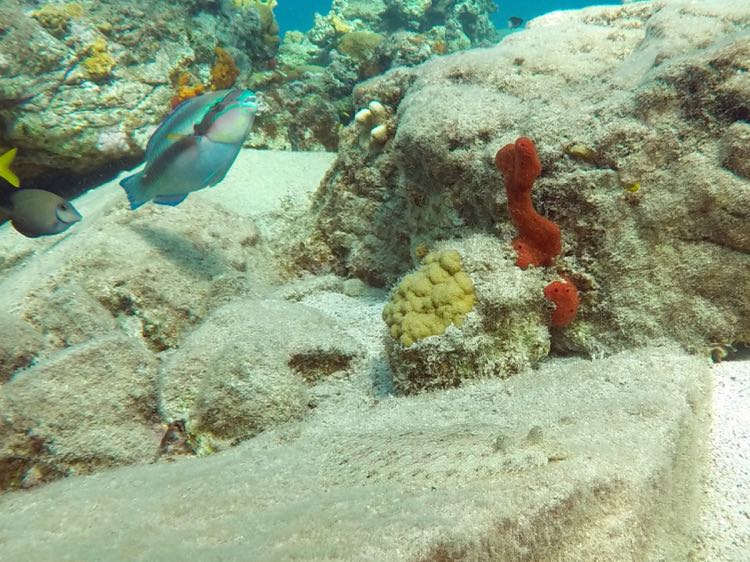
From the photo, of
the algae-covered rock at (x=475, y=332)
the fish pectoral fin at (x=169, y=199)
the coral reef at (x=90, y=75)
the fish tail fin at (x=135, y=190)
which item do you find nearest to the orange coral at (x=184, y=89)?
the coral reef at (x=90, y=75)

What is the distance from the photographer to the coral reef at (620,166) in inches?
83.7

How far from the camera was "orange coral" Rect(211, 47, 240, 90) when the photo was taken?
808 cm

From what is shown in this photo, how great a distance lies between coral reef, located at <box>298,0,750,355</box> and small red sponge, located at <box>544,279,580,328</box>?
0.25ft

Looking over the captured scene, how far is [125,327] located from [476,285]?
255 cm

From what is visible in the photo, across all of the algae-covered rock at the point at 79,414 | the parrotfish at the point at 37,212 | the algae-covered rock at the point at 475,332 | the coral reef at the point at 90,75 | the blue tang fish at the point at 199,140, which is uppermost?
the coral reef at the point at 90,75

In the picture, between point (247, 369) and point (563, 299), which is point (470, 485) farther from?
point (247, 369)

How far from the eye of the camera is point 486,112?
2.85 m

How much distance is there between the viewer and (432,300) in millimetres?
2398

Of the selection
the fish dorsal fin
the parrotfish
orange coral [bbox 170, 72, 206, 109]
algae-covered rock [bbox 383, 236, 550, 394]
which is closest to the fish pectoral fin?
the fish dorsal fin

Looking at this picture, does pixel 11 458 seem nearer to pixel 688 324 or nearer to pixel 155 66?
pixel 688 324

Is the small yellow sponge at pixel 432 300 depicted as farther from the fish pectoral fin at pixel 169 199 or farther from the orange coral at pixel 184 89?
the orange coral at pixel 184 89

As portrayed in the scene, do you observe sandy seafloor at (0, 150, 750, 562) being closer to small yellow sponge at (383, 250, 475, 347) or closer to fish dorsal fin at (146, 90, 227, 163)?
small yellow sponge at (383, 250, 475, 347)

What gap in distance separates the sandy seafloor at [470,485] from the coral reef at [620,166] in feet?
0.91

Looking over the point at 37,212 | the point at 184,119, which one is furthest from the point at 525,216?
the point at 37,212
